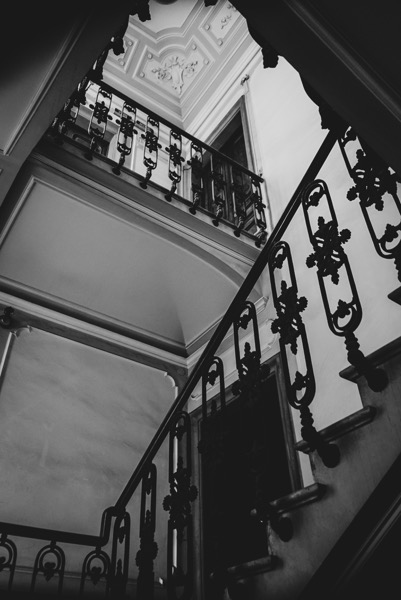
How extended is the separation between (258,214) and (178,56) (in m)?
4.66

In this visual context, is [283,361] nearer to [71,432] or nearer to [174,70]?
[71,432]

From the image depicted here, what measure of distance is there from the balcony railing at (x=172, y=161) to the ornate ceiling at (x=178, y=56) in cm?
83

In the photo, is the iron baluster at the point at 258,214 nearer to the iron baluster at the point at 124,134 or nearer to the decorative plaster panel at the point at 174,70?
the iron baluster at the point at 124,134

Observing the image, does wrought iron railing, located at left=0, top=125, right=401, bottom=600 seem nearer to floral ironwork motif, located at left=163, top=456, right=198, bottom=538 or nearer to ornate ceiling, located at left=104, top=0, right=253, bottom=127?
floral ironwork motif, located at left=163, top=456, right=198, bottom=538

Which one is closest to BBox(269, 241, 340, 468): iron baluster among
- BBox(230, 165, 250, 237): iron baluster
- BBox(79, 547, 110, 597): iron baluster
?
BBox(79, 547, 110, 597): iron baluster

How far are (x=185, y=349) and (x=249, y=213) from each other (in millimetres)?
1981

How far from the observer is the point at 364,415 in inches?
66.4

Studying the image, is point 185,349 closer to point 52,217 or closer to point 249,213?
point 249,213

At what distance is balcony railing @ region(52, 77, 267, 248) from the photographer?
4.64 meters

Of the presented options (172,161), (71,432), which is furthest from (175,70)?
(71,432)

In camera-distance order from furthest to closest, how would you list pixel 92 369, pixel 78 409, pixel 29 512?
pixel 92 369, pixel 78 409, pixel 29 512

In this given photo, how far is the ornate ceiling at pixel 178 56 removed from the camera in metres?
8.05

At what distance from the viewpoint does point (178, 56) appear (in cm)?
873

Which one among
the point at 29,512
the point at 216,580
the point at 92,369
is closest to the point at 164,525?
the point at 29,512
